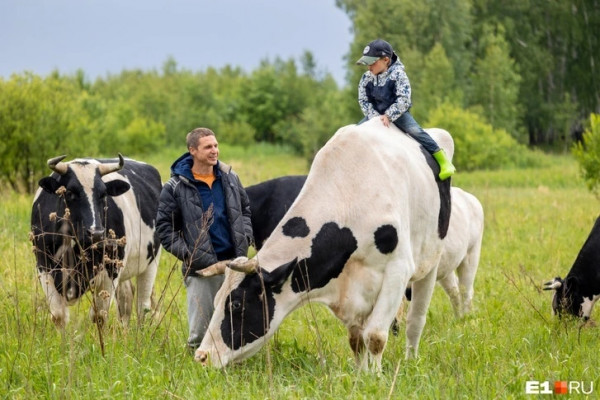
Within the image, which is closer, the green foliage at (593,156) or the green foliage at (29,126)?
the green foliage at (593,156)

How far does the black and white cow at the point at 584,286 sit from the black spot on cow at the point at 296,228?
375 cm

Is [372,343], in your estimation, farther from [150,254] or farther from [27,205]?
[27,205]

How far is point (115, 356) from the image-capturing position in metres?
6.44

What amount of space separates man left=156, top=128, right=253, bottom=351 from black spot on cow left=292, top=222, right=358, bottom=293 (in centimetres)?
89

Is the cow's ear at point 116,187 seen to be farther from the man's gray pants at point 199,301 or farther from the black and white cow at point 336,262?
the black and white cow at point 336,262

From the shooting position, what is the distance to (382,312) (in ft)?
19.9

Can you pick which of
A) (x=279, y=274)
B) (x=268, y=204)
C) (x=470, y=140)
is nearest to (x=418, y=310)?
(x=279, y=274)

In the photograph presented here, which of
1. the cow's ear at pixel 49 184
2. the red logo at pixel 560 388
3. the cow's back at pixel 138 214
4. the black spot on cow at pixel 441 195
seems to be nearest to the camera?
the red logo at pixel 560 388

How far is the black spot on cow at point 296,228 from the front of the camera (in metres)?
6.00

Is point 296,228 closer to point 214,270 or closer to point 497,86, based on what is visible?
point 214,270

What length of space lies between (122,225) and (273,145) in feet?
193

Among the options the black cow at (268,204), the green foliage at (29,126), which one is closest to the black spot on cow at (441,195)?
the black cow at (268,204)

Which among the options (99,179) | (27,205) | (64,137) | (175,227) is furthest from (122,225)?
(64,137)

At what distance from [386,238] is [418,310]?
1.61 m
